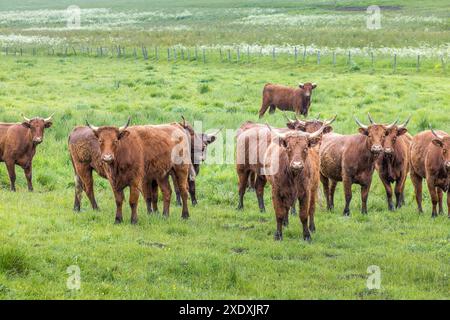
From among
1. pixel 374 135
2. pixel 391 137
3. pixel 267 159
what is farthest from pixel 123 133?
pixel 391 137

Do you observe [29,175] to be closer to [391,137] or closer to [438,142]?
[391,137]

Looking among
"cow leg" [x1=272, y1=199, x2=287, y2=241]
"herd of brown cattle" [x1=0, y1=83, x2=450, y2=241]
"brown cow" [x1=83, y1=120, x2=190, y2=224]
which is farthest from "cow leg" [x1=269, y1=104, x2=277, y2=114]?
"cow leg" [x1=272, y1=199, x2=287, y2=241]

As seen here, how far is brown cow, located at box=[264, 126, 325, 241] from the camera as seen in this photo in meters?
10.5

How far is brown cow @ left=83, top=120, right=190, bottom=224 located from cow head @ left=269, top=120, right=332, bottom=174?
2.62 meters

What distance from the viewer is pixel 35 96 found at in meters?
26.2

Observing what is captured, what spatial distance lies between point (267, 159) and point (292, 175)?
1.06 metres

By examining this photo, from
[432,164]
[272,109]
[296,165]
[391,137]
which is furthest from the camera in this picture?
[272,109]

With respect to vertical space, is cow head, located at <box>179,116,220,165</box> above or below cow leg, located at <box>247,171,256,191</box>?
above

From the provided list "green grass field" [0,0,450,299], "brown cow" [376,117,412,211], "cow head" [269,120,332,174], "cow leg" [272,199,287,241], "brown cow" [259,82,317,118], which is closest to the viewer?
"green grass field" [0,0,450,299]

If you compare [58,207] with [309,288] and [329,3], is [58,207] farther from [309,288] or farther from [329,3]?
[329,3]

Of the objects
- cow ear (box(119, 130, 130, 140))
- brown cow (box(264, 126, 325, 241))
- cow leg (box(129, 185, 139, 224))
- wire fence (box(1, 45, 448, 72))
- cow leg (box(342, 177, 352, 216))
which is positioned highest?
cow ear (box(119, 130, 130, 140))

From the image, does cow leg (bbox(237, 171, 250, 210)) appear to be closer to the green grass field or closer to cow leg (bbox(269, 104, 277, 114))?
the green grass field

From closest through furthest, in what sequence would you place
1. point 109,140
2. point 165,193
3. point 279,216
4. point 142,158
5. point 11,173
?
1. point 279,216
2. point 109,140
3. point 142,158
4. point 165,193
5. point 11,173

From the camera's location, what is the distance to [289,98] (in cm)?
2450
